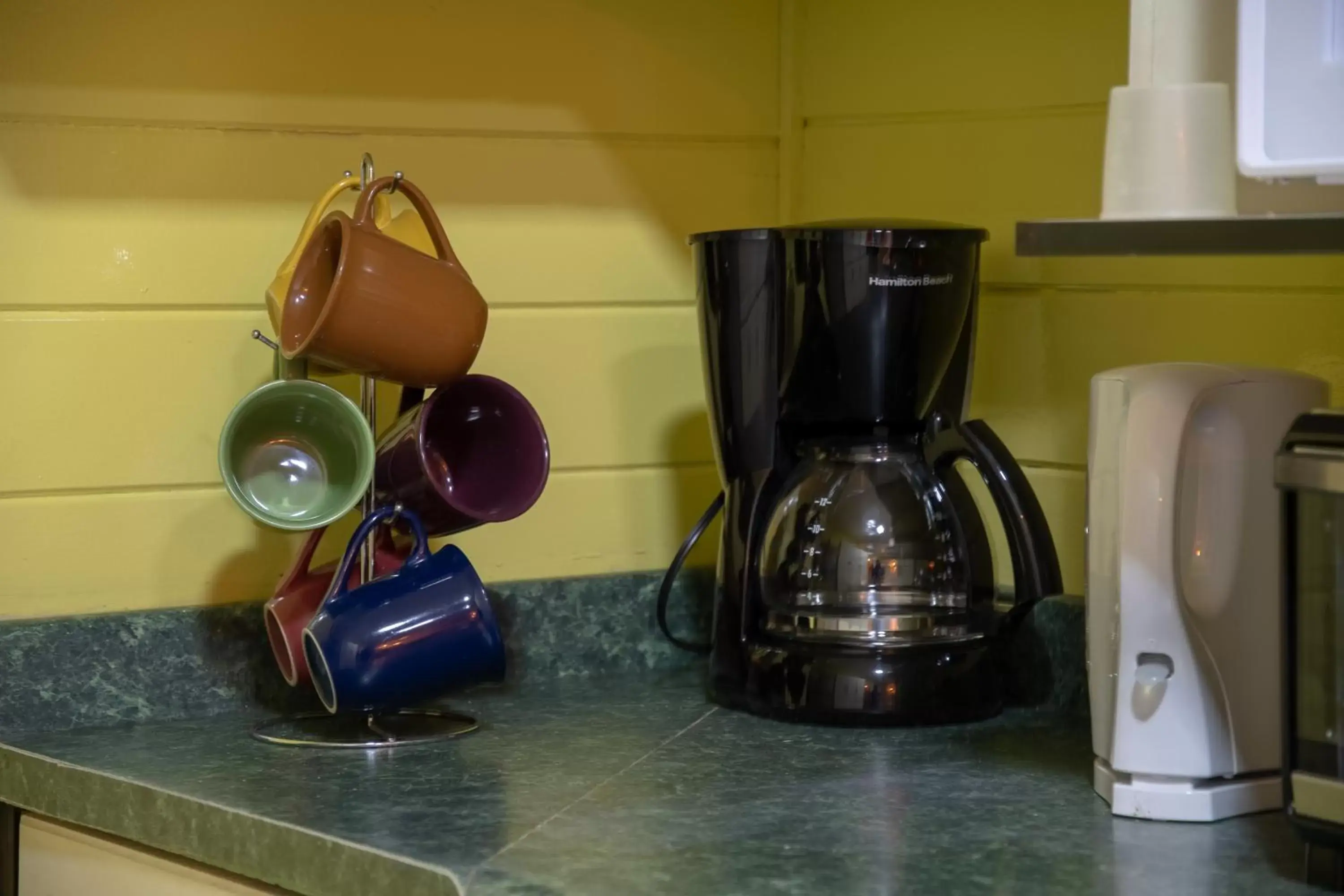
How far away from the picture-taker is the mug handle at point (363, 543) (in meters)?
1.22

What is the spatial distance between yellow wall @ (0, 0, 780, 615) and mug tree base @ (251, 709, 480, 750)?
0.46 ft

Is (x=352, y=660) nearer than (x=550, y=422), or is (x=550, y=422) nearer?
(x=352, y=660)

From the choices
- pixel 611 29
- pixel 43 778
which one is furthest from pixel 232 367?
pixel 611 29

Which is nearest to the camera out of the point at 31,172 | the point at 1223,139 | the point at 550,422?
the point at 1223,139

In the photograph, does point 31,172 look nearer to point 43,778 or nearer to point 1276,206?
point 43,778

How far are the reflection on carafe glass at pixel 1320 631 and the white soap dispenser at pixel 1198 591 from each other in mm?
112

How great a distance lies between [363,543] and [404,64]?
1.41 feet

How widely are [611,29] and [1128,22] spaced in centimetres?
46

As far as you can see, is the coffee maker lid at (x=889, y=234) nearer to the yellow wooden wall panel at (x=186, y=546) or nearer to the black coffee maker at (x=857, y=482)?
the black coffee maker at (x=857, y=482)

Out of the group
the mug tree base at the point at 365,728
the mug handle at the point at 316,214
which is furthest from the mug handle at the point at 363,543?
the mug handle at the point at 316,214

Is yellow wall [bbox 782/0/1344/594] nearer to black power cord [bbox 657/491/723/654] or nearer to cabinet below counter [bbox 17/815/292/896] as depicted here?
black power cord [bbox 657/491/723/654]

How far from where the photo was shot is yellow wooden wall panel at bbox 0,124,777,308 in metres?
1.29

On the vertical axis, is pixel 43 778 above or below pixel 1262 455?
below

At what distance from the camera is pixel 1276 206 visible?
40.5 inches
